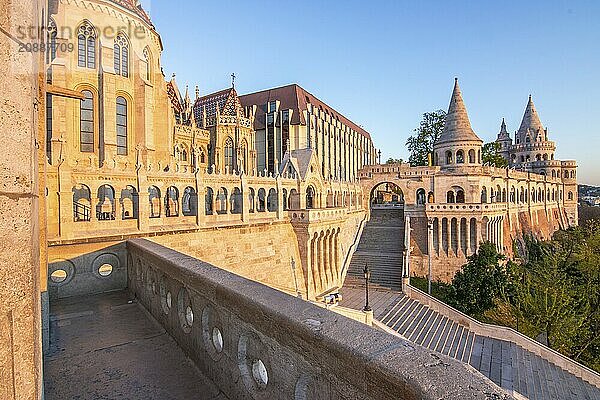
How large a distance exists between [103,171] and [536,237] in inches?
2267

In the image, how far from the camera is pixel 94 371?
4.04 metres

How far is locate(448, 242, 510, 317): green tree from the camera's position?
1072 inches

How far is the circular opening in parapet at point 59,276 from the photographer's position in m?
7.72

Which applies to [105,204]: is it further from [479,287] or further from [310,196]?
[479,287]

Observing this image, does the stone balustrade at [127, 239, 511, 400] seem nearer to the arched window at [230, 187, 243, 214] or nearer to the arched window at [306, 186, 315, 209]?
the arched window at [230, 187, 243, 214]

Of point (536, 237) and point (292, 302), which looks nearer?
point (292, 302)

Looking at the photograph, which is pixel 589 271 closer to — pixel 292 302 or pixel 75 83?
pixel 292 302

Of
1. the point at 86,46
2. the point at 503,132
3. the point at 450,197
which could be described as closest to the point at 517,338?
the point at 450,197

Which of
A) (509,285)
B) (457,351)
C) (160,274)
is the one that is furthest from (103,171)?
(509,285)

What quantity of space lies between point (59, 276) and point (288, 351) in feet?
25.5

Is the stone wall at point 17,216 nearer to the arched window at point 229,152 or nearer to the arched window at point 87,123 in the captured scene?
the arched window at point 87,123

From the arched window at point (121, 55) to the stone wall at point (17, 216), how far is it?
2383cm

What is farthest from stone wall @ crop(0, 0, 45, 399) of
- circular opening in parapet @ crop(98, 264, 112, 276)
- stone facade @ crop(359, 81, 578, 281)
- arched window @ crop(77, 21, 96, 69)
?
stone facade @ crop(359, 81, 578, 281)

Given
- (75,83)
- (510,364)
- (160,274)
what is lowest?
(510,364)
